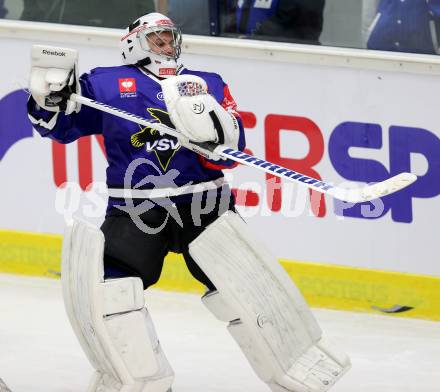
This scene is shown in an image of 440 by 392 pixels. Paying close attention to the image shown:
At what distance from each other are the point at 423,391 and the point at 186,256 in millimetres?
964

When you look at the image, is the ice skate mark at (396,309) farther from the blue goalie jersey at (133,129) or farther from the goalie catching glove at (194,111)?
the goalie catching glove at (194,111)

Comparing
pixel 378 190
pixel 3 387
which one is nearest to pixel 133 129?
pixel 378 190

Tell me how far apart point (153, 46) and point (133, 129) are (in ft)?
0.94

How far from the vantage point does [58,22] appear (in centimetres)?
592

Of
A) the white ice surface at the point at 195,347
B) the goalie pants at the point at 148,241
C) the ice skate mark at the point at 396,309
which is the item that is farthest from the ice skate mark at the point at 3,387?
the ice skate mark at the point at 396,309

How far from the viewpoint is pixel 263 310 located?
4.13 meters

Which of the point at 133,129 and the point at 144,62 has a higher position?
the point at 144,62

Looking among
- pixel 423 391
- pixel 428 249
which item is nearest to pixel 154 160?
pixel 423 391

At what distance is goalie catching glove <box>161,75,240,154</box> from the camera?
402 centimetres

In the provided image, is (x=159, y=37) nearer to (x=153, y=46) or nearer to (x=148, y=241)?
(x=153, y=46)

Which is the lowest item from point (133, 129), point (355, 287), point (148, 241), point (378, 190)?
point (355, 287)

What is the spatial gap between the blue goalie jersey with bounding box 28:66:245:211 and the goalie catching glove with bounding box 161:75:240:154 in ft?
0.52

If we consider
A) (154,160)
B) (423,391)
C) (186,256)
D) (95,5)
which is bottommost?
(423,391)

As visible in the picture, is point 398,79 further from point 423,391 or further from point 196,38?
point 423,391
